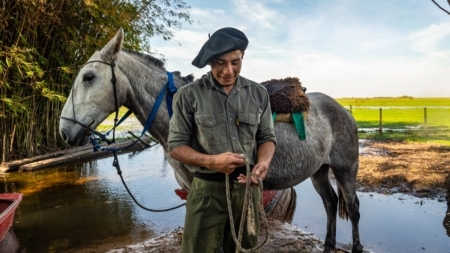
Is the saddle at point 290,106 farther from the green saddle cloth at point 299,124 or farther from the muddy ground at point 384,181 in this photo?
the muddy ground at point 384,181

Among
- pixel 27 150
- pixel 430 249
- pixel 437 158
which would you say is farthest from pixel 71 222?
pixel 437 158

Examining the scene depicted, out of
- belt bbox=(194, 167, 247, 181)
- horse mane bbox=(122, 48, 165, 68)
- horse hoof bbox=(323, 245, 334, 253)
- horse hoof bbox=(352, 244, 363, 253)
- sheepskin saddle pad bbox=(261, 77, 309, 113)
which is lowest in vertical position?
horse hoof bbox=(323, 245, 334, 253)

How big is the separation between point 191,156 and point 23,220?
5124 millimetres

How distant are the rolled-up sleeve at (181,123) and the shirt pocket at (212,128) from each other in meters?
0.05

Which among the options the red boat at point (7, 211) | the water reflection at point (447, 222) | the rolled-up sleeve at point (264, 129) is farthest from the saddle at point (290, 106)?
the red boat at point (7, 211)

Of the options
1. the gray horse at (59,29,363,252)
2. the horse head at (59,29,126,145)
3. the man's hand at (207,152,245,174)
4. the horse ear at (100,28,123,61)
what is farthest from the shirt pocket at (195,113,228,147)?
the horse ear at (100,28,123,61)

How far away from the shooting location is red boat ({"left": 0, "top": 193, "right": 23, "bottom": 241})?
12.3 feet

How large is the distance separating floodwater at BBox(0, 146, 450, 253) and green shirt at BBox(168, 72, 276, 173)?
3180 millimetres

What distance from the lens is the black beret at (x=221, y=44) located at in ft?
4.69

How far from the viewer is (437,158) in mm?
8398

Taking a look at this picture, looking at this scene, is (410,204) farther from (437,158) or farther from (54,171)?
(54,171)

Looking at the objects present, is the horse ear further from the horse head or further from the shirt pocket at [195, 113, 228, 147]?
the shirt pocket at [195, 113, 228, 147]

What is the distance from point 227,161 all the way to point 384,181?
638cm

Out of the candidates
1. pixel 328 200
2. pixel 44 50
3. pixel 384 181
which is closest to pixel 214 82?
pixel 328 200
